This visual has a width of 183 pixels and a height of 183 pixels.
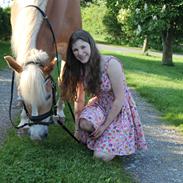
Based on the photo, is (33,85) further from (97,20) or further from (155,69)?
(97,20)

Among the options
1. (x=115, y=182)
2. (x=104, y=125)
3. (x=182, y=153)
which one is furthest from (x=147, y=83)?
(x=115, y=182)

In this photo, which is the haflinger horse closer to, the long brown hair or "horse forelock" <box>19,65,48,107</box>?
"horse forelock" <box>19,65,48,107</box>

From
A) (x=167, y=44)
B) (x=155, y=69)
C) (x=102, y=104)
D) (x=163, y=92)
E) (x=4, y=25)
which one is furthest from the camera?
(x=4, y=25)

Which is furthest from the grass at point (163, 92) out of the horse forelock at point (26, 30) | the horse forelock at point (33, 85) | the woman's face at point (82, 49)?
the horse forelock at point (33, 85)

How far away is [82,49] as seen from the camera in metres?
4.50

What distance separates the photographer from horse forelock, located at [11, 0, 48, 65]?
4.43 metres

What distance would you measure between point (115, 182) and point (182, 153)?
1.51 metres

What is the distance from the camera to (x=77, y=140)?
4.85 metres

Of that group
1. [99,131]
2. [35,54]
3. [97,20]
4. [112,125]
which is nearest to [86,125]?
[99,131]

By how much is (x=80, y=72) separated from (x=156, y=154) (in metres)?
1.29

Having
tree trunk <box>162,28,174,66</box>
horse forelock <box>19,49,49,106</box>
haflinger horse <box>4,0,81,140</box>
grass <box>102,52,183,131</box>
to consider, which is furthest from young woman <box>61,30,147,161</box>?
tree trunk <box>162,28,174,66</box>

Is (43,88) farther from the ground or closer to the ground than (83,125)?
farther from the ground

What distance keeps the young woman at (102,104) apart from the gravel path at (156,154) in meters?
0.19

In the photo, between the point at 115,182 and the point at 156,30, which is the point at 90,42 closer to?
the point at 115,182
